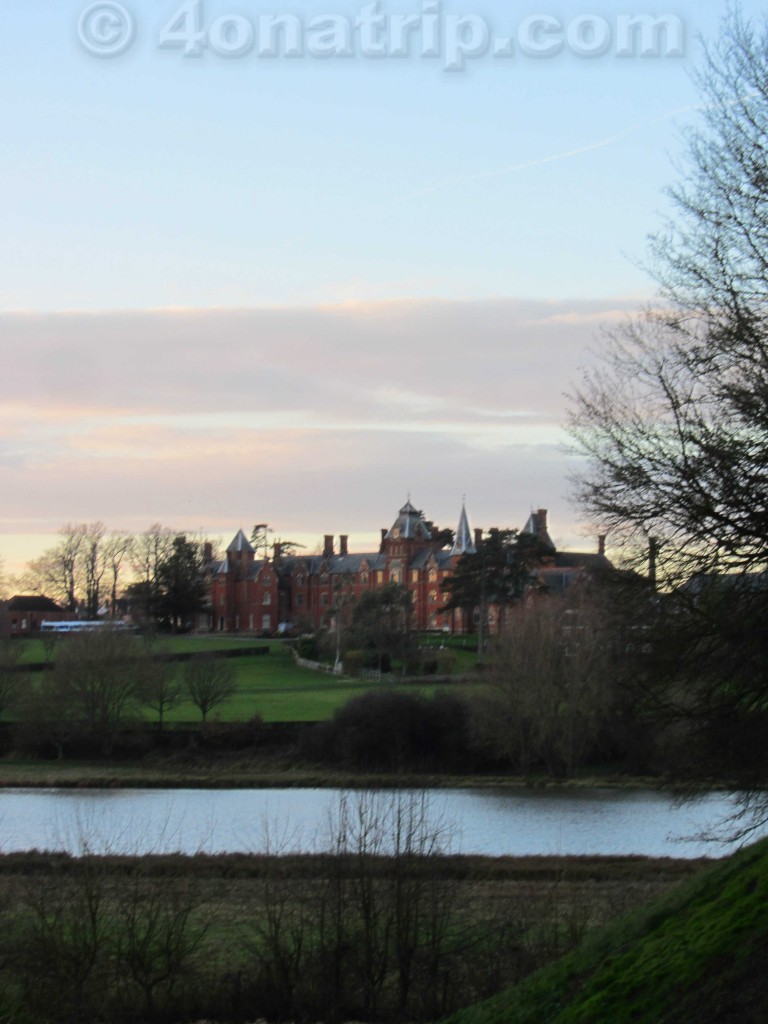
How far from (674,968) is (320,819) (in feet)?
64.7

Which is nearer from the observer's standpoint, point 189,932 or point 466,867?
point 189,932

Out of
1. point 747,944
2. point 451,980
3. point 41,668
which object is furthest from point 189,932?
point 41,668

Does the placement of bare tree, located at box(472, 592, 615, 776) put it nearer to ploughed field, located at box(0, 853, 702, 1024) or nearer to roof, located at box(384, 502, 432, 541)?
ploughed field, located at box(0, 853, 702, 1024)

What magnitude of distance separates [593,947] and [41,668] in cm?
6427

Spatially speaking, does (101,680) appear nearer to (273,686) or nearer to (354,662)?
(273,686)

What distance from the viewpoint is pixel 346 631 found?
3088 inches

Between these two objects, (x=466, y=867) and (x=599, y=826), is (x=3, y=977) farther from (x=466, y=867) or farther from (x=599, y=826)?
(x=599, y=826)

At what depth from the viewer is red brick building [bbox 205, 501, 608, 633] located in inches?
4085

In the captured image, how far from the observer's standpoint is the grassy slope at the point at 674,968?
29.1ft

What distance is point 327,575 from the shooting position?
112688 millimetres

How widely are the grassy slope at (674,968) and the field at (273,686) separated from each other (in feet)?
133

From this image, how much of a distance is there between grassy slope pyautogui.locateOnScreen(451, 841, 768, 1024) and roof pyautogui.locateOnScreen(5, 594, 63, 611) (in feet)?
365

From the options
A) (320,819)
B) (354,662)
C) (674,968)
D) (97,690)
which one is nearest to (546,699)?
(320,819)

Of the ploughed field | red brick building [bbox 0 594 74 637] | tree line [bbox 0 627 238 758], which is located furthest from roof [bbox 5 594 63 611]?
the ploughed field
